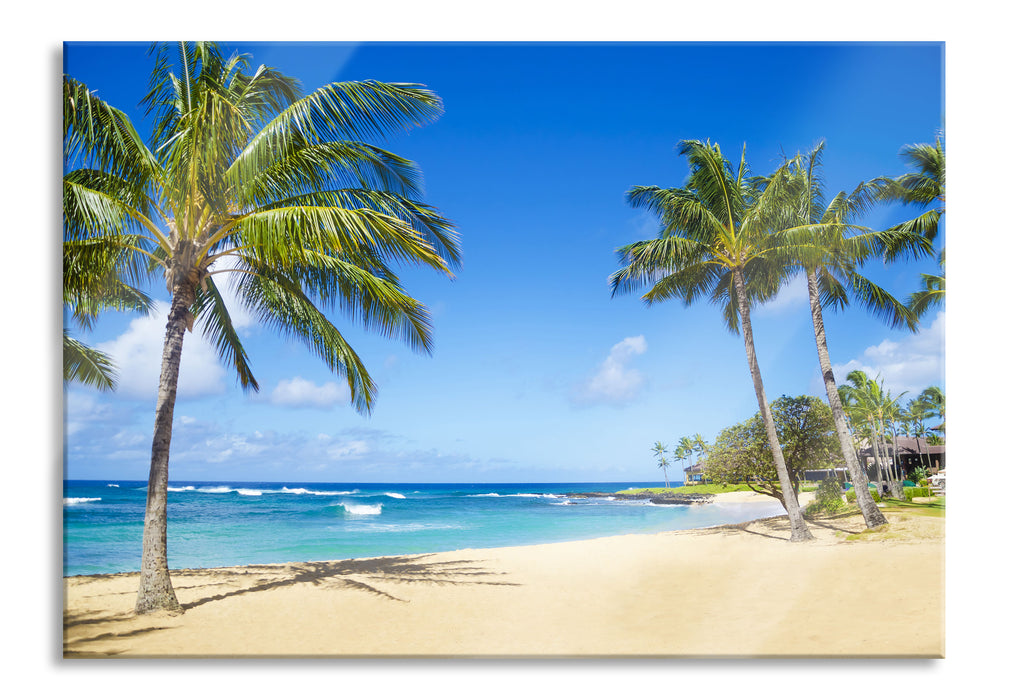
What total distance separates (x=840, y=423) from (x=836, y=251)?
1.21 metres

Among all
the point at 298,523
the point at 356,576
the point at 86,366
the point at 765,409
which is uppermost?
the point at 86,366

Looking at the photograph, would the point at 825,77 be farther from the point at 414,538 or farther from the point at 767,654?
the point at 414,538

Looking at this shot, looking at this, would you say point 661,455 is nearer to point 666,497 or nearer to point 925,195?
point 925,195

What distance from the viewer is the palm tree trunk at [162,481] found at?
2738mm

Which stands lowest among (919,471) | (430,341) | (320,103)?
(919,471)

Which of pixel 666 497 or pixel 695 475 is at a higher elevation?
pixel 695 475

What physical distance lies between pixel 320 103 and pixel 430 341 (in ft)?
4.73

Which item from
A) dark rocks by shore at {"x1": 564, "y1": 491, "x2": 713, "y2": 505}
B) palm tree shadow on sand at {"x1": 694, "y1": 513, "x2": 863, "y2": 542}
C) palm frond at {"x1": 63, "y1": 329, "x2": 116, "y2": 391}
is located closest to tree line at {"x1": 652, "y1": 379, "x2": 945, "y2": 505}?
palm tree shadow on sand at {"x1": 694, "y1": 513, "x2": 863, "y2": 542}

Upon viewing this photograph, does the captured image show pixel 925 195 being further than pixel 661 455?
No

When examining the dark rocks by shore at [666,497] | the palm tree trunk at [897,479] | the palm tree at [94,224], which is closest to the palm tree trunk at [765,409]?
the palm tree trunk at [897,479]

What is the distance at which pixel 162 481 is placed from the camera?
2.80m

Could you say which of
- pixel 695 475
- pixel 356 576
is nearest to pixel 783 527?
pixel 695 475

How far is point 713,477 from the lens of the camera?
5121 millimetres
